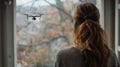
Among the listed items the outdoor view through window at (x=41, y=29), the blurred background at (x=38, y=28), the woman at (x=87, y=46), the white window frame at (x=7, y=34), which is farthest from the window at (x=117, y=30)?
the woman at (x=87, y=46)

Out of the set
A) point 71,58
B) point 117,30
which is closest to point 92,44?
point 71,58

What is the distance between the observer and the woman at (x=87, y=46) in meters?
1.32

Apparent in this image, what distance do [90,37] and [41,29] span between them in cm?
146

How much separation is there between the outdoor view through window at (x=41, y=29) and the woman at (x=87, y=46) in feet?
4.56

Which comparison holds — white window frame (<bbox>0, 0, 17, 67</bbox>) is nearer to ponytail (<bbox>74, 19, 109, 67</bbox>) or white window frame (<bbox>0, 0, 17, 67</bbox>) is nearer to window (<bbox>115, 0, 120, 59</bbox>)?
window (<bbox>115, 0, 120, 59</bbox>)

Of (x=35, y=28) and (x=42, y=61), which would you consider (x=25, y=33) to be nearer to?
(x=35, y=28)

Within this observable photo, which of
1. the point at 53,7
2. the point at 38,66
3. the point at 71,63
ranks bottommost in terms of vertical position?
the point at 38,66

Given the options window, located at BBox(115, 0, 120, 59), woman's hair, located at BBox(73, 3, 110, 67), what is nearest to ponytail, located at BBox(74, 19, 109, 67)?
woman's hair, located at BBox(73, 3, 110, 67)

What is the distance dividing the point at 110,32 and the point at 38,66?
1.01 metres

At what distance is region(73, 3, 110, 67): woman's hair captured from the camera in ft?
4.33

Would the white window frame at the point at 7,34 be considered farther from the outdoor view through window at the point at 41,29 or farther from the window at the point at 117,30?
the window at the point at 117,30

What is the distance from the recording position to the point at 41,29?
272 cm

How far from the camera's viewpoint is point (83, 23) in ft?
4.41

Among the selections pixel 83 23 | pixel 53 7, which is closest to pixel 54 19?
pixel 53 7
